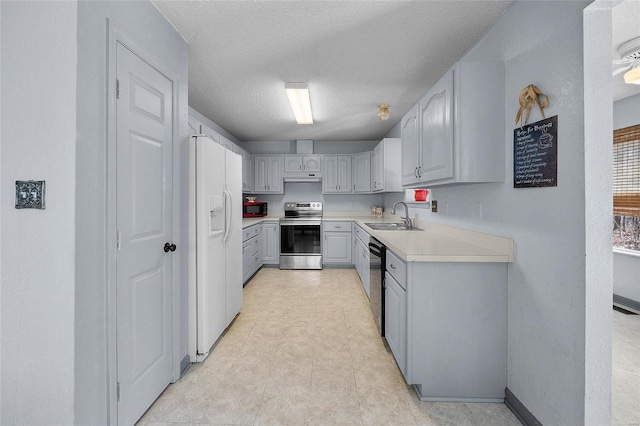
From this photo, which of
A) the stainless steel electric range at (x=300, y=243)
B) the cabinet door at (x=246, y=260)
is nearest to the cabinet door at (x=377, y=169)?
the stainless steel electric range at (x=300, y=243)

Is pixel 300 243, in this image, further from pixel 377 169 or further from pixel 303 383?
pixel 303 383

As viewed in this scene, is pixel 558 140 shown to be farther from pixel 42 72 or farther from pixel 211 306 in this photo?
pixel 211 306

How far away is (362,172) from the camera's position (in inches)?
209

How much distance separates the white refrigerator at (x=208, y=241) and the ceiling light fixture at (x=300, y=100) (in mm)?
1030

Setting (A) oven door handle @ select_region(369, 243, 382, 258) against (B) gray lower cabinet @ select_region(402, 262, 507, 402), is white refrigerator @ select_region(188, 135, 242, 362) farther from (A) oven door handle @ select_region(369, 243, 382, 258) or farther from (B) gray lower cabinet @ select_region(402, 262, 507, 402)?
(B) gray lower cabinet @ select_region(402, 262, 507, 402)

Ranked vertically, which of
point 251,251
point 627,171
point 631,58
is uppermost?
point 631,58

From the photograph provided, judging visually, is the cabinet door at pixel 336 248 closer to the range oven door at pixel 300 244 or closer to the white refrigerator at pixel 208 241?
the range oven door at pixel 300 244

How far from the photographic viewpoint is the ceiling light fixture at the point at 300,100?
2.91 m

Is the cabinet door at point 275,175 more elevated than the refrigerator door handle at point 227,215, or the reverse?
the cabinet door at point 275,175

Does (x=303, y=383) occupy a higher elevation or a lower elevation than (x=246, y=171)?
lower

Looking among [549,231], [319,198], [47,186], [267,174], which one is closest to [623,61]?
[549,231]

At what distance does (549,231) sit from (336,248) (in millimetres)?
3816

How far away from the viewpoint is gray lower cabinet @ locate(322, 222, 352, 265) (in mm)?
5062

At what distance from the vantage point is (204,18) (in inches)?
73.7
